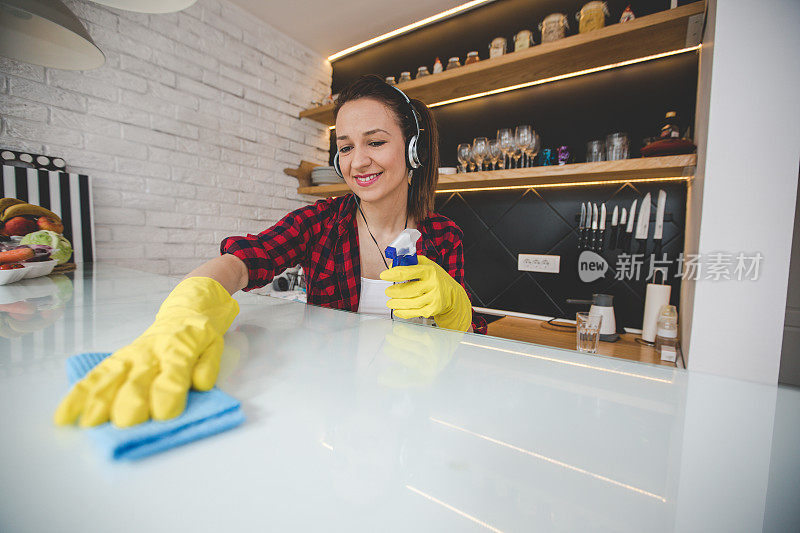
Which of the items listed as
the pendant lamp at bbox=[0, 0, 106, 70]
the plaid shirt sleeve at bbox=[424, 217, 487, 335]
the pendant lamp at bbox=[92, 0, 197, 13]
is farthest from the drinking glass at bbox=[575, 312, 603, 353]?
the pendant lamp at bbox=[0, 0, 106, 70]

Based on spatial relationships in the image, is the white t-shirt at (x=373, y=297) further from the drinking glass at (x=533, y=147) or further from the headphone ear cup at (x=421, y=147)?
the drinking glass at (x=533, y=147)

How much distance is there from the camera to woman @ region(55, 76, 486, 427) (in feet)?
2.64

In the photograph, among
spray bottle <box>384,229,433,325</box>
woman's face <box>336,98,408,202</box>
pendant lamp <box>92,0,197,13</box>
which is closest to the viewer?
spray bottle <box>384,229,433,325</box>

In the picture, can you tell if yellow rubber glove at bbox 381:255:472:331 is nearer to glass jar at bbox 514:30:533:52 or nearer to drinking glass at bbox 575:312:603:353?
drinking glass at bbox 575:312:603:353

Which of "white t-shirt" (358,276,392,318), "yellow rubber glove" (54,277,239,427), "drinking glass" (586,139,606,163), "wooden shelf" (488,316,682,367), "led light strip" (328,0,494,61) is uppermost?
"led light strip" (328,0,494,61)

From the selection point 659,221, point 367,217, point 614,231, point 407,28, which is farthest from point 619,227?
point 407,28

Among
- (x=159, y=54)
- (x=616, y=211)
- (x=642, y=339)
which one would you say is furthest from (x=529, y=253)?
(x=159, y=54)

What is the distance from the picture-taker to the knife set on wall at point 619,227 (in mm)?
1666

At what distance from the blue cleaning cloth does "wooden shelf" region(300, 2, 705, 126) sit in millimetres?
1888

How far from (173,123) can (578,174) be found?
212cm

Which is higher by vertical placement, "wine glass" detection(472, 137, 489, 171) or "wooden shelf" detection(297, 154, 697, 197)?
"wine glass" detection(472, 137, 489, 171)

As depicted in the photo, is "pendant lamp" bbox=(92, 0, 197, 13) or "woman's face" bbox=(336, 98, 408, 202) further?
"woman's face" bbox=(336, 98, 408, 202)

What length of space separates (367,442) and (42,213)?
65.9 inches

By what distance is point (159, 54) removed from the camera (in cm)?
186
